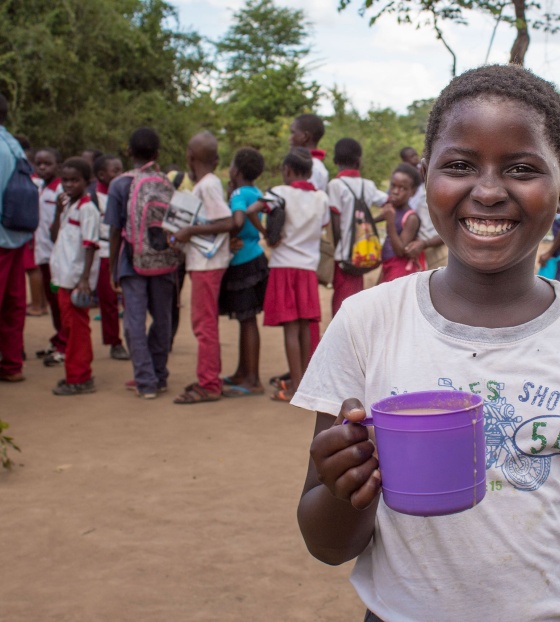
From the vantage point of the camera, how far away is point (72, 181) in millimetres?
6703

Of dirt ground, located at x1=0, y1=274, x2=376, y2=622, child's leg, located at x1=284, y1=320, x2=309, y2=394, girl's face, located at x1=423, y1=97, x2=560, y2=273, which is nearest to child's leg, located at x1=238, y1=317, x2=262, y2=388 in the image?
dirt ground, located at x1=0, y1=274, x2=376, y2=622

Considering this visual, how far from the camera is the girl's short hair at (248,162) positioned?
645cm

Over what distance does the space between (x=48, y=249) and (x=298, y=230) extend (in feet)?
9.66

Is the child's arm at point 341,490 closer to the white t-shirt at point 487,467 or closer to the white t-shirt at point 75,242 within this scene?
the white t-shirt at point 487,467

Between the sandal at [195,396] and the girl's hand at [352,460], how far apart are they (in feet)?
16.7

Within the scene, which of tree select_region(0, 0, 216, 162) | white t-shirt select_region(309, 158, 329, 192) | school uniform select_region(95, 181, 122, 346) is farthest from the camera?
tree select_region(0, 0, 216, 162)

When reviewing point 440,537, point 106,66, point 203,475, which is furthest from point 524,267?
point 106,66

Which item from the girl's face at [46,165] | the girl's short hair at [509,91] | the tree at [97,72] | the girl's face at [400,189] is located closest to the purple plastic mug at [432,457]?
the girl's short hair at [509,91]

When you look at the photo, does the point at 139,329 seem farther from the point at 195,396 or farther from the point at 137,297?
the point at 195,396

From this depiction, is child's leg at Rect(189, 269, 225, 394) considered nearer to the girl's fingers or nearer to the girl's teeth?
the girl's teeth

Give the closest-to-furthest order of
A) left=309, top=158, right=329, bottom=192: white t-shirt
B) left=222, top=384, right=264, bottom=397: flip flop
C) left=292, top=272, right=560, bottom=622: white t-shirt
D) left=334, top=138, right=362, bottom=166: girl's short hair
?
left=292, top=272, right=560, bottom=622: white t-shirt
left=222, top=384, right=264, bottom=397: flip flop
left=334, top=138, right=362, bottom=166: girl's short hair
left=309, top=158, right=329, bottom=192: white t-shirt

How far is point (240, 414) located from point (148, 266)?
4.09ft

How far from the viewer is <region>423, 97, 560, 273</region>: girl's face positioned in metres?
1.54

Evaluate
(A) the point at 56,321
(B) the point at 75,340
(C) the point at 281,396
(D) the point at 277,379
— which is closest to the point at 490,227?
(C) the point at 281,396
